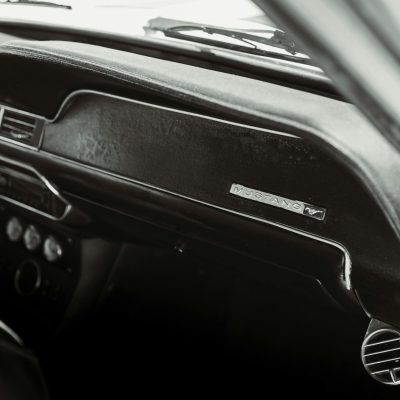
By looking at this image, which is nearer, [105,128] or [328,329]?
[105,128]

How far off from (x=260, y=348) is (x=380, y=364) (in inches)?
29.5

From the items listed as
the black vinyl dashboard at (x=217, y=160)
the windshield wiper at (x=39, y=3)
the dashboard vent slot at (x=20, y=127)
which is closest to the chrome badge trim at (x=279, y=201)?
the black vinyl dashboard at (x=217, y=160)

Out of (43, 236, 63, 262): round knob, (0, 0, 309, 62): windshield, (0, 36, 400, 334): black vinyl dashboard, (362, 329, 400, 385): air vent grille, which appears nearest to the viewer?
(0, 36, 400, 334): black vinyl dashboard

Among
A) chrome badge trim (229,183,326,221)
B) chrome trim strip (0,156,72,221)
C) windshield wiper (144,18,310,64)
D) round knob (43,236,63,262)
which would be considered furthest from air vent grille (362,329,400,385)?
round knob (43,236,63,262)

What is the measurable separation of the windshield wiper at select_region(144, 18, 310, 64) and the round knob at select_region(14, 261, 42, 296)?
815 mm

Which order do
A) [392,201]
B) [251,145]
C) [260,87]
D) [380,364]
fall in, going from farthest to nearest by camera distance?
1. [380,364]
2. [251,145]
3. [260,87]
4. [392,201]

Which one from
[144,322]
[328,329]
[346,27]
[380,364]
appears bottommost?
[144,322]

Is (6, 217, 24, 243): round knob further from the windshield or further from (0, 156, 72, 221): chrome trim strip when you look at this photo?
the windshield

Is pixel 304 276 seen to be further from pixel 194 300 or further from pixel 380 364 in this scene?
pixel 194 300

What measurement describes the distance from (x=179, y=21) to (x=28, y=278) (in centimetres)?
91

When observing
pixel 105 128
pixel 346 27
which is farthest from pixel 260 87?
pixel 346 27

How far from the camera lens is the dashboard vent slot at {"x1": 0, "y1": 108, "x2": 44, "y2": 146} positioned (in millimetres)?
1587

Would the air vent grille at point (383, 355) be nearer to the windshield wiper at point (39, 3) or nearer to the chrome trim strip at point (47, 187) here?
the chrome trim strip at point (47, 187)

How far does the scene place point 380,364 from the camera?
4.45 feet
